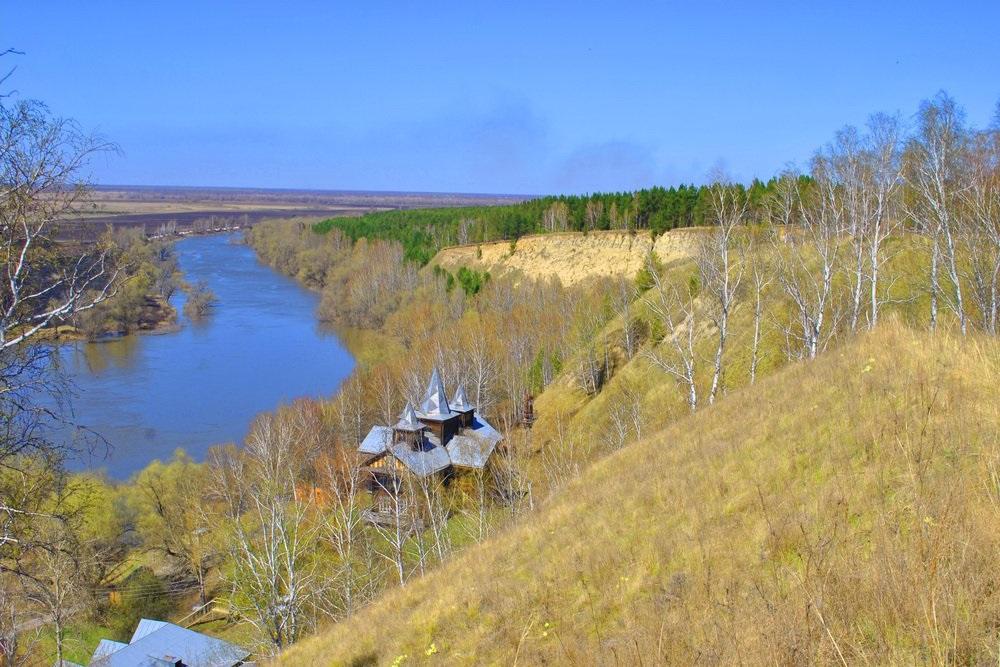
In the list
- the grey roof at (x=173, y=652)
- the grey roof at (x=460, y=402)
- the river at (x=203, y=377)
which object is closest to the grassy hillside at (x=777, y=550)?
the grey roof at (x=173, y=652)

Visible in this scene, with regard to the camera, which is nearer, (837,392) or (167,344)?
(837,392)

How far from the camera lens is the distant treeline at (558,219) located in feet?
190

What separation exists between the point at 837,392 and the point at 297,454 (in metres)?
25.9

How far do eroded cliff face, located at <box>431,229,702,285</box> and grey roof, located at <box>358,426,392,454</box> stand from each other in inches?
1199

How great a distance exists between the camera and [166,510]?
25.5 metres

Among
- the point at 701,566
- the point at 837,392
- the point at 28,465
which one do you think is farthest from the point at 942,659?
the point at 28,465

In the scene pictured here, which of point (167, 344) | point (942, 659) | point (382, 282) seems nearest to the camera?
point (942, 659)

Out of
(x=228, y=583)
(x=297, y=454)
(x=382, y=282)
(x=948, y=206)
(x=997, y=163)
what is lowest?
(x=228, y=583)

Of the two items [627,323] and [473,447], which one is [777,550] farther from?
[627,323]

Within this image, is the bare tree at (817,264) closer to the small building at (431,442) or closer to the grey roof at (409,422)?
the small building at (431,442)

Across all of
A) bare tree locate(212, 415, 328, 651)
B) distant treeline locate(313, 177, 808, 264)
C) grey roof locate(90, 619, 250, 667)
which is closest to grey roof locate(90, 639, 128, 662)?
grey roof locate(90, 619, 250, 667)

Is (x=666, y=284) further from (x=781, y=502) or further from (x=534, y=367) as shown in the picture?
(x=781, y=502)

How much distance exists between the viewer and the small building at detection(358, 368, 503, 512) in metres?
27.9

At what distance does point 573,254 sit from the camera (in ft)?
207
